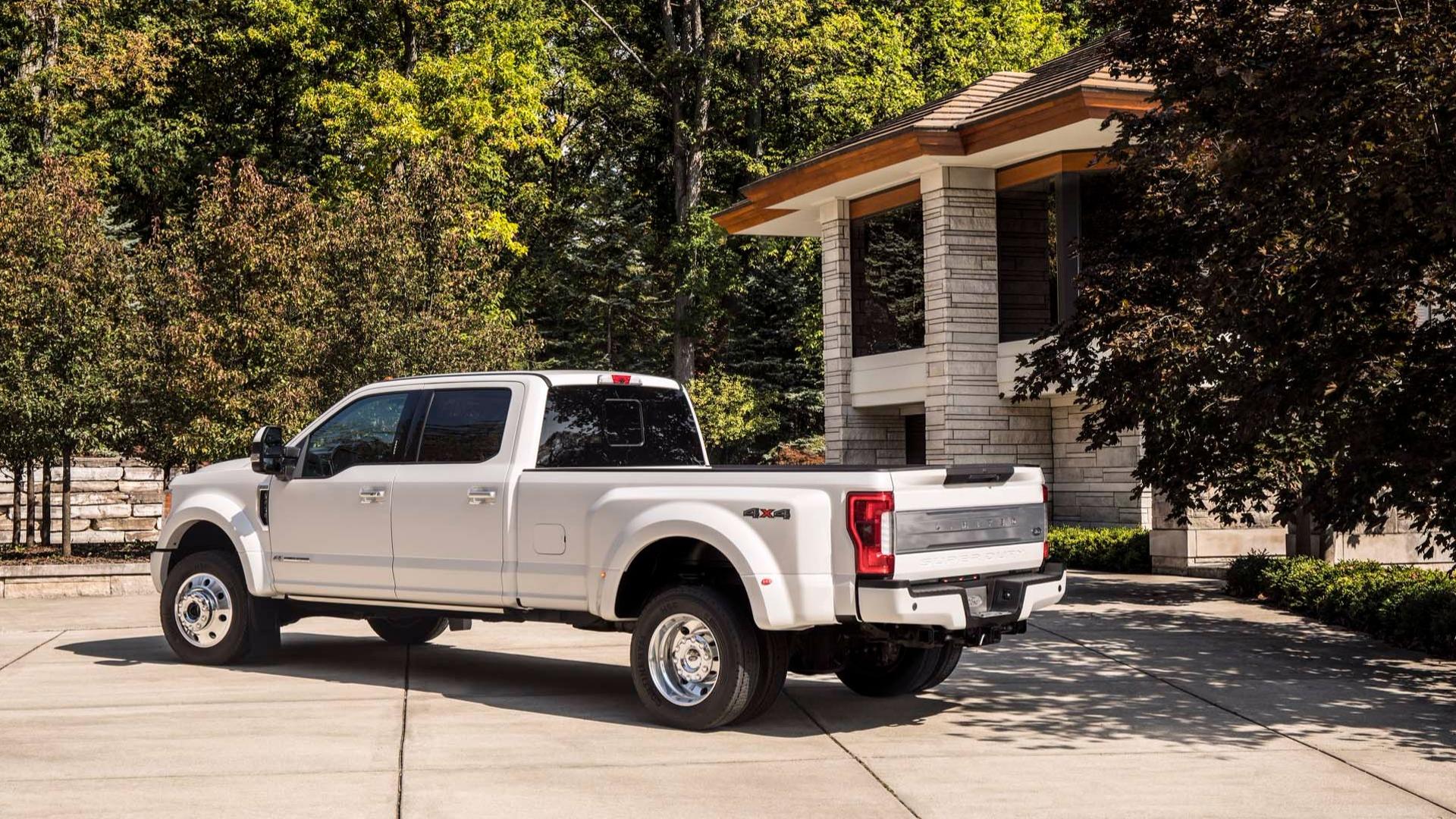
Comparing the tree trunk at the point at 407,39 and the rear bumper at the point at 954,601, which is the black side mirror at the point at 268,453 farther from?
the tree trunk at the point at 407,39

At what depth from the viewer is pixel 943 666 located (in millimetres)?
9734

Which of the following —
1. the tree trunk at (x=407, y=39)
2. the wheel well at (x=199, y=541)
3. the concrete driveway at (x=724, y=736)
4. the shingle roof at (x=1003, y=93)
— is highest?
the tree trunk at (x=407, y=39)

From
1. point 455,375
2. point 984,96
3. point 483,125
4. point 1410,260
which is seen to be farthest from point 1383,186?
point 483,125

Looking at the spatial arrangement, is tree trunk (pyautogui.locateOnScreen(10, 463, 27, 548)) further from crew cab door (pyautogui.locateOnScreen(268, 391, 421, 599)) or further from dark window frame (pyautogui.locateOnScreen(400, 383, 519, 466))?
dark window frame (pyautogui.locateOnScreen(400, 383, 519, 466))

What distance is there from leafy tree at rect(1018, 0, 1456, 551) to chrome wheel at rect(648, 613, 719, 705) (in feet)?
12.9

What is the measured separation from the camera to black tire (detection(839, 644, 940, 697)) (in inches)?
382

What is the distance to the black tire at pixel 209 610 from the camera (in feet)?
36.2

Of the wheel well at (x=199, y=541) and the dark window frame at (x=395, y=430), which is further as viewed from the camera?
the wheel well at (x=199, y=541)

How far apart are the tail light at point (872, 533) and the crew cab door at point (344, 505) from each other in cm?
355

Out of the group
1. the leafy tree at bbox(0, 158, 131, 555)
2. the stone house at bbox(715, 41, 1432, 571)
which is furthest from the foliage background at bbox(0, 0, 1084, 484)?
the stone house at bbox(715, 41, 1432, 571)

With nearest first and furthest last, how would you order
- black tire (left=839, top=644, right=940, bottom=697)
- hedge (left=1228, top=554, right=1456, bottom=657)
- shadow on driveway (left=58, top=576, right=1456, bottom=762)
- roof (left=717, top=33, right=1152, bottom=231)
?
shadow on driveway (left=58, top=576, right=1456, bottom=762)
black tire (left=839, top=644, right=940, bottom=697)
hedge (left=1228, top=554, right=1456, bottom=657)
roof (left=717, top=33, right=1152, bottom=231)

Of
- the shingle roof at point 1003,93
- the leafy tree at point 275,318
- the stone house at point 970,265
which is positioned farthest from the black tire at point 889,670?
the leafy tree at point 275,318

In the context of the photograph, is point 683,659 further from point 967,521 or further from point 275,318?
point 275,318

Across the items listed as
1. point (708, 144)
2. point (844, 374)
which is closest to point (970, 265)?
point (844, 374)
